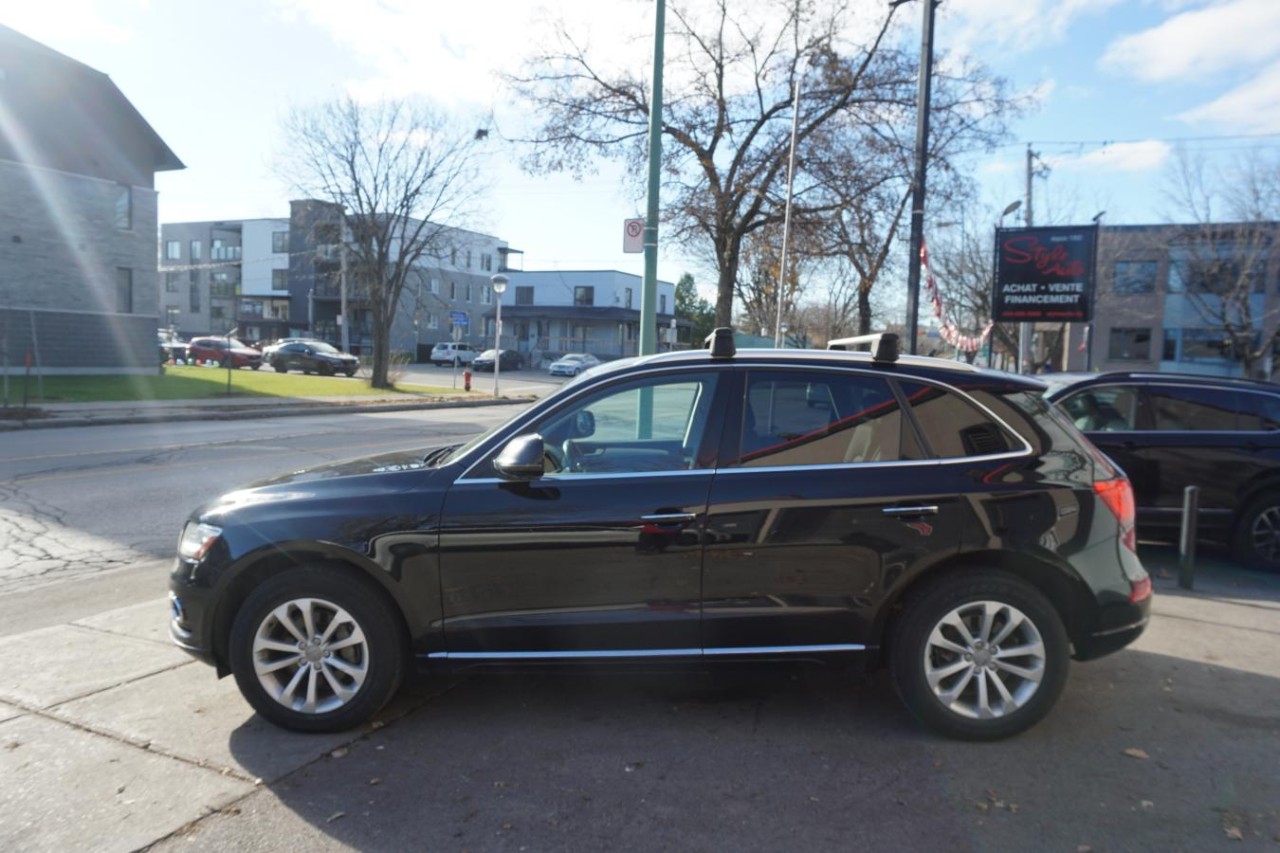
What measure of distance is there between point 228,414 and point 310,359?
85.4ft

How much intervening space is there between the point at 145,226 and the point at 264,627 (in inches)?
1421

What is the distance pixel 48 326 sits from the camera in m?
31.1

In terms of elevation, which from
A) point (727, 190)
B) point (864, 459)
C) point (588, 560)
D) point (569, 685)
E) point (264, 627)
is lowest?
point (569, 685)

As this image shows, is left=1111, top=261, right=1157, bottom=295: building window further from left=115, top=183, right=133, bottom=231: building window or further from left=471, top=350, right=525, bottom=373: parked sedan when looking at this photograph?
left=115, top=183, right=133, bottom=231: building window

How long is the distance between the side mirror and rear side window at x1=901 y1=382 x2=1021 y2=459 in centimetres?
172

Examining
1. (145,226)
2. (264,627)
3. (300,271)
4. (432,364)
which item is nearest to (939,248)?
(145,226)

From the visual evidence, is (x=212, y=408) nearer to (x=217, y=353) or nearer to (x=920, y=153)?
(x=920, y=153)

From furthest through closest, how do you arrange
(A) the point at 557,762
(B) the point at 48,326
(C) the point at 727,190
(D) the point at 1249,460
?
(B) the point at 48,326
(C) the point at 727,190
(D) the point at 1249,460
(A) the point at 557,762

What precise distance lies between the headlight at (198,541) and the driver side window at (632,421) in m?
1.52

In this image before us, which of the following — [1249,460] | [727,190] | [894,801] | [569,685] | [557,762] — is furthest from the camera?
[727,190]

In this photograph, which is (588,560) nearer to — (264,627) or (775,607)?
(775,607)

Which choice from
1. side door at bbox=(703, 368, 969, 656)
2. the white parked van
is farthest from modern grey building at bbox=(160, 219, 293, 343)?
side door at bbox=(703, 368, 969, 656)

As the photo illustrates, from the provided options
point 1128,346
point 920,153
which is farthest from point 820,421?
point 1128,346

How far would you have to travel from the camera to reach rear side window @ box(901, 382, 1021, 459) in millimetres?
4035
